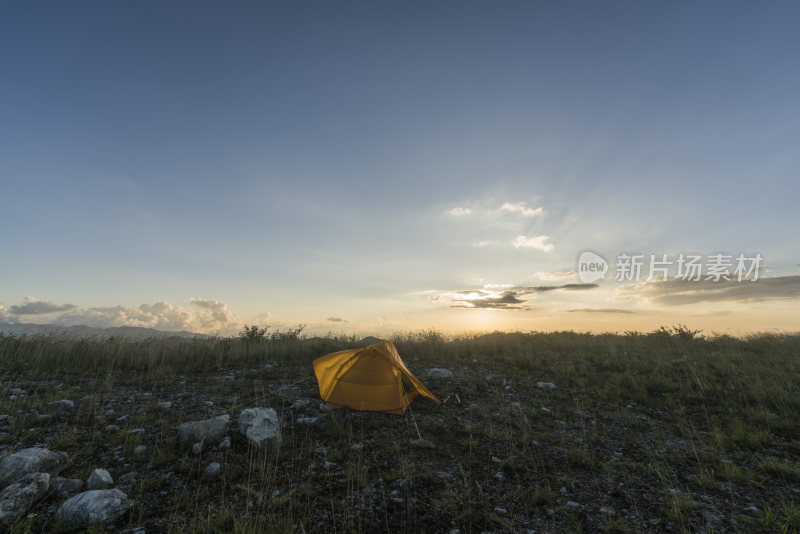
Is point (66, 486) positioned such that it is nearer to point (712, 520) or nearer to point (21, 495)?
point (21, 495)

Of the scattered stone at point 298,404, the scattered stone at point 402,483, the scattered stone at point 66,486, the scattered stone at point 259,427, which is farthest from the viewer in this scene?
the scattered stone at point 298,404

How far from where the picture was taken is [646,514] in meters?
4.45

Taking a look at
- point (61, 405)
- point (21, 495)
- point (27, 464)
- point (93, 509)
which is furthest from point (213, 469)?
point (61, 405)

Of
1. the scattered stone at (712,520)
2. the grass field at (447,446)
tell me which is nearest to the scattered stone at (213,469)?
the grass field at (447,446)

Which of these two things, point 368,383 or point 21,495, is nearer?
point 21,495

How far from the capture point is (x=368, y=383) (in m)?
8.29

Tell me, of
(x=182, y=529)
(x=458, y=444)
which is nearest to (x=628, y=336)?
(x=458, y=444)

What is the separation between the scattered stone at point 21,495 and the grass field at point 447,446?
0.71ft

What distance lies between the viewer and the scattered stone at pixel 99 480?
15.3 ft

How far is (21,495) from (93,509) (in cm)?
101

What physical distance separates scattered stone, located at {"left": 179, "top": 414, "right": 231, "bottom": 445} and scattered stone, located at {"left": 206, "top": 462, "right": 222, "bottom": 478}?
779 millimetres

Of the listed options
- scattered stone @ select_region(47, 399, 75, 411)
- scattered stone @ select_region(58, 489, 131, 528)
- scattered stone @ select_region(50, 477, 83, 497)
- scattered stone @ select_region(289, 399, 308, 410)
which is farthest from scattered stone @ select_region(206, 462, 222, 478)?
scattered stone @ select_region(47, 399, 75, 411)

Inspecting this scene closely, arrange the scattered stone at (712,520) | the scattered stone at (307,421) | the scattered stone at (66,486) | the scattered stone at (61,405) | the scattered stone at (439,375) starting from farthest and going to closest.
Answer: the scattered stone at (439,375) → the scattered stone at (61,405) → the scattered stone at (307,421) → the scattered stone at (66,486) → the scattered stone at (712,520)

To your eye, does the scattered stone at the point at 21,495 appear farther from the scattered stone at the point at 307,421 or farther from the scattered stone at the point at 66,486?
the scattered stone at the point at 307,421
